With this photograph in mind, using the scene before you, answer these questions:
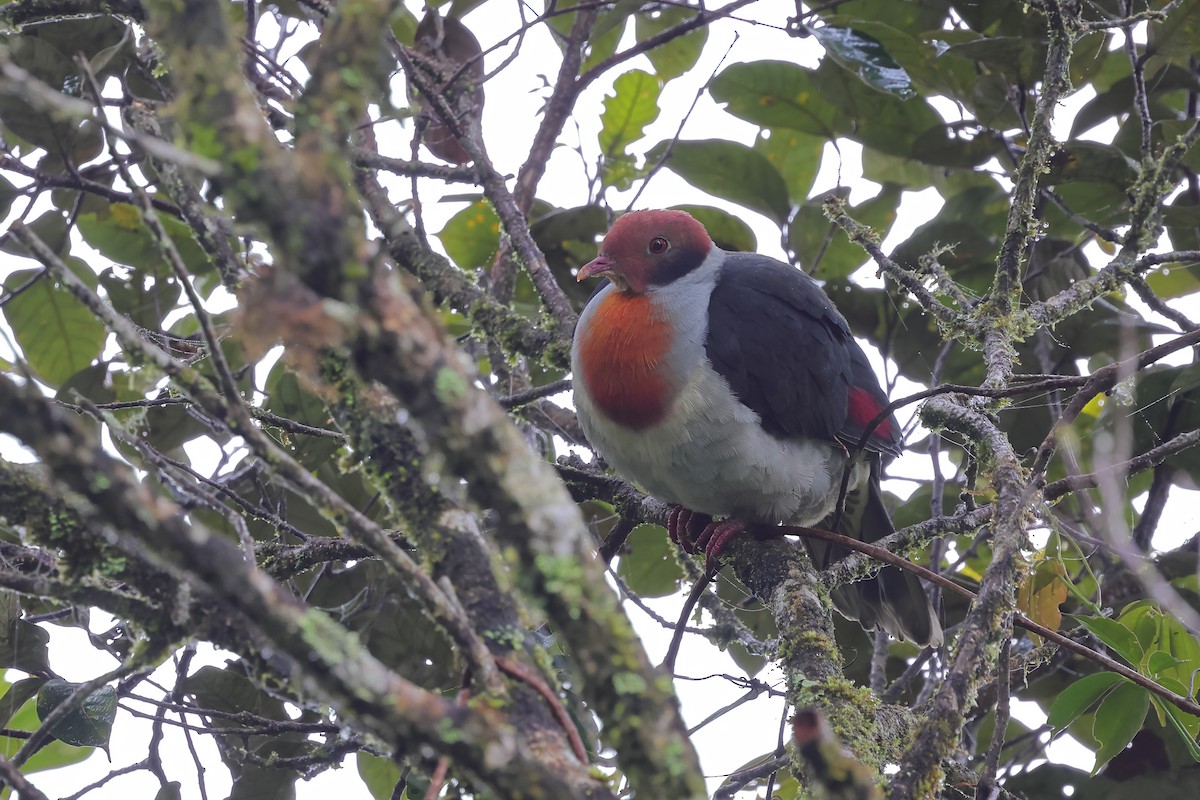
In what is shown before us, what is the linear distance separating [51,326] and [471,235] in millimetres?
1275

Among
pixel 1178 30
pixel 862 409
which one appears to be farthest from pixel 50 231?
pixel 1178 30

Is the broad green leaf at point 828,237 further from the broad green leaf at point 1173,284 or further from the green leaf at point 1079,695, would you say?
the green leaf at point 1079,695

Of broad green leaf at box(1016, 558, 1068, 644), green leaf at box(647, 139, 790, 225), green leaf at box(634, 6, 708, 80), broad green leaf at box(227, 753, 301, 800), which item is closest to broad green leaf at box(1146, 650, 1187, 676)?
broad green leaf at box(1016, 558, 1068, 644)

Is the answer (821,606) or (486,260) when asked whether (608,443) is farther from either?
(486,260)

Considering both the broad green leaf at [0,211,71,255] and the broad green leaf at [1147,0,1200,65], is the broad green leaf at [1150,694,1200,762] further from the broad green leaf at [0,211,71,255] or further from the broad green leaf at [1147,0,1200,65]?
the broad green leaf at [0,211,71,255]

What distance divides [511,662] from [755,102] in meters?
2.67

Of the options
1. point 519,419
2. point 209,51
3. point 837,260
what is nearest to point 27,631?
point 519,419

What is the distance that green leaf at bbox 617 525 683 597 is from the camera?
3.34 meters

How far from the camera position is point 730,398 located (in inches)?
109

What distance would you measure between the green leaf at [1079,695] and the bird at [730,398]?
0.72 m

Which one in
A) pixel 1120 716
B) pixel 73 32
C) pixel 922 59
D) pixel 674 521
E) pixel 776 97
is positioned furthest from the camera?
pixel 776 97

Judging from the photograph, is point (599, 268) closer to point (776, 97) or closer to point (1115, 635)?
point (776, 97)

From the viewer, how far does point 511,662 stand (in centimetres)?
113

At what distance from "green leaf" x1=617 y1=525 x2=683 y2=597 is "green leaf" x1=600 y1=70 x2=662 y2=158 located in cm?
130
